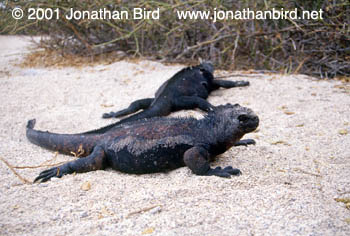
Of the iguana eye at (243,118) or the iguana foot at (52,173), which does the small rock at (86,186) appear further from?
the iguana eye at (243,118)

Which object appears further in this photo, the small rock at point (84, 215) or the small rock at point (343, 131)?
the small rock at point (343, 131)

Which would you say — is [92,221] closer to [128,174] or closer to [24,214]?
[24,214]

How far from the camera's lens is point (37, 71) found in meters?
6.80

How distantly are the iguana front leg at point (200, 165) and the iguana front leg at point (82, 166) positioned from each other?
767 millimetres

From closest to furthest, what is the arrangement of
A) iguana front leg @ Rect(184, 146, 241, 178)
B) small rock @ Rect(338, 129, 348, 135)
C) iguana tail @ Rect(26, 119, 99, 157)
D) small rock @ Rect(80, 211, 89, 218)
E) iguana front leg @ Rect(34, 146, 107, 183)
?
small rock @ Rect(80, 211, 89, 218), iguana front leg @ Rect(184, 146, 241, 178), iguana front leg @ Rect(34, 146, 107, 183), iguana tail @ Rect(26, 119, 99, 157), small rock @ Rect(338, 129, 348, 135)

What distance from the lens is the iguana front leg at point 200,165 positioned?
8.65ft

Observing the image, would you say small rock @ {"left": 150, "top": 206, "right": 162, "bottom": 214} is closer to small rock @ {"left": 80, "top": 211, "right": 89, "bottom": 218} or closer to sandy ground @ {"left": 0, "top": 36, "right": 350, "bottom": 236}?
sandy ground @ {"left": 0, "top": 36, "right": 350, "bottom": 236}

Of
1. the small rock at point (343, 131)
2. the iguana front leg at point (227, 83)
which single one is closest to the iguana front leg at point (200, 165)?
the small rock at point (343, 131)

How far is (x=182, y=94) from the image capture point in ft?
16.2

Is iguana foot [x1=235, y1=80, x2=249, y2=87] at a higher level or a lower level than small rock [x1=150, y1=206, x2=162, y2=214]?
higher

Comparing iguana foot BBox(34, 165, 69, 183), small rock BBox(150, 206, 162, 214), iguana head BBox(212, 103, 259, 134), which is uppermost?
iguana head BBox(212, 103, 259, 134)

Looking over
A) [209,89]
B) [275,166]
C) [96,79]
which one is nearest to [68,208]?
[275,166]

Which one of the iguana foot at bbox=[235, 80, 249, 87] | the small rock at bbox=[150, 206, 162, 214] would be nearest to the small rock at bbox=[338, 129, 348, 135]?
the iguana foot at bbox=[235, 80, 249, 87]

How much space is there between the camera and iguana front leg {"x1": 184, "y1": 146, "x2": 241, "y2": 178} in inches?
104
